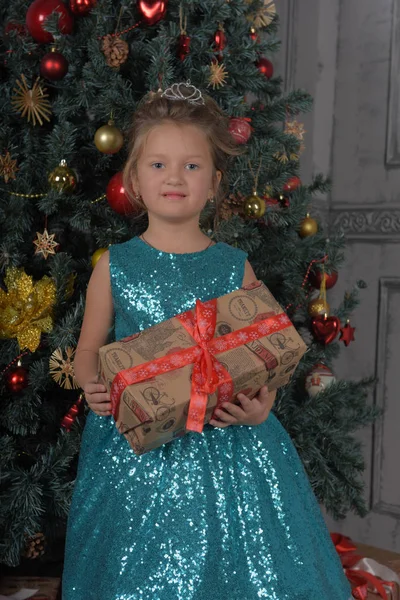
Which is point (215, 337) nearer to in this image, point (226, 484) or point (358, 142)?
point (226, 484)

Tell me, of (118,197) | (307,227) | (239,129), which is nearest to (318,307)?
(307,227)

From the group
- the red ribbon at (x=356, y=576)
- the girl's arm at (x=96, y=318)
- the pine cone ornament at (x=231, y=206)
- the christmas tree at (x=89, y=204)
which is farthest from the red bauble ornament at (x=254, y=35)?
the red ribbon at (x=356, y=576)

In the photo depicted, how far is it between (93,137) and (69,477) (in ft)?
2.55

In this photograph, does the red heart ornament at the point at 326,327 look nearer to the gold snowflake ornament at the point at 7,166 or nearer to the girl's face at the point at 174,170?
the girl's face at the point at 174,170

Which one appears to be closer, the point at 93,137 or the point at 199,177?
the point at 199,177

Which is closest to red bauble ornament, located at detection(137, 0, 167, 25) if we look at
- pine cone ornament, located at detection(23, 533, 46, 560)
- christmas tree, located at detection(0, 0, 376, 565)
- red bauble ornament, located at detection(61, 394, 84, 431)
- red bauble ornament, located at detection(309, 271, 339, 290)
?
christmas tree, located at detection(0, 0, 376, 565)

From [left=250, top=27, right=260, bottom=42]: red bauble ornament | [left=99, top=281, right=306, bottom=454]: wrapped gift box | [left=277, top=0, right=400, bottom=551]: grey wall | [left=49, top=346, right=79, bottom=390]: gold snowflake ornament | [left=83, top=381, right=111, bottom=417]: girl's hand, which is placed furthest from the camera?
[left=277, top=0, right=400, bottom=551]: grey wall

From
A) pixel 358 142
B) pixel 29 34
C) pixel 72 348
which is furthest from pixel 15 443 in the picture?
pixel 358 142

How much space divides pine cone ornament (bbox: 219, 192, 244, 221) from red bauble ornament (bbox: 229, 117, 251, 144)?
14cm

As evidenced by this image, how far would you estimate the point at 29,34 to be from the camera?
4.98 feet

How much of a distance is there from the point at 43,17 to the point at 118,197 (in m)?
0.42

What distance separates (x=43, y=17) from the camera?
1434 millimetres

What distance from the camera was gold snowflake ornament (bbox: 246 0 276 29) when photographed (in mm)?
1704

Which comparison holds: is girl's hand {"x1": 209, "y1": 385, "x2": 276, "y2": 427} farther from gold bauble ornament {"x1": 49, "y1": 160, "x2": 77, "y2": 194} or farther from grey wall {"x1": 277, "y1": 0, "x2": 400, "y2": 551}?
grey wall {"x1": 277, "y1": 0, "x2": 400, "y2": 551}
